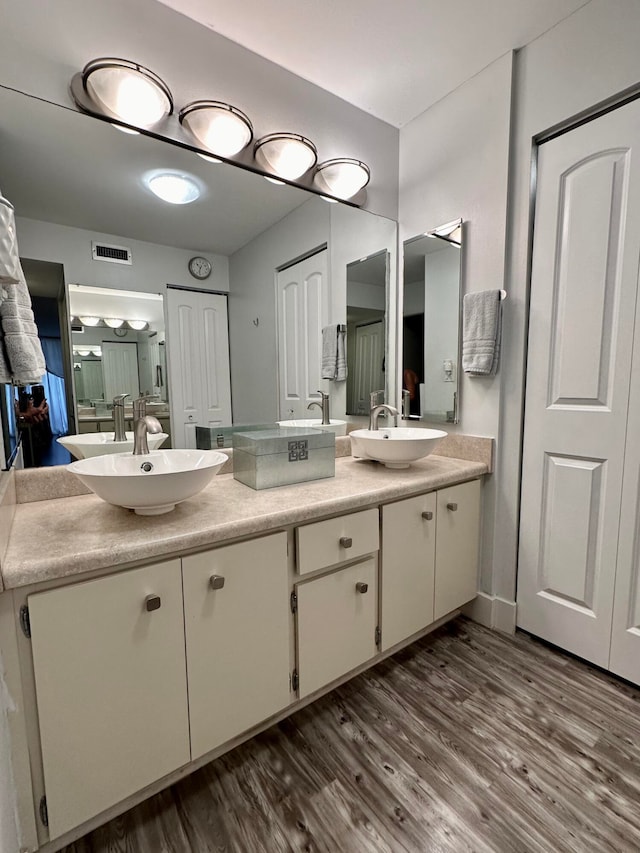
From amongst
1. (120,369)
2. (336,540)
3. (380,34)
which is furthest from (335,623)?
(380,34)

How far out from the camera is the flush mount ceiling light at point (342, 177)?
1.82 m

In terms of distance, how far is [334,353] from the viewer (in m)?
2.01

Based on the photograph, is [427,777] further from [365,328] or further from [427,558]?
[365,328]

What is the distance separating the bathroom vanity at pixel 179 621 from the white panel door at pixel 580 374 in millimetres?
584

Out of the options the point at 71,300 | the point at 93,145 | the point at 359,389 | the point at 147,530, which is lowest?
the point at 147,530

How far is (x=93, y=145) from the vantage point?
136cm

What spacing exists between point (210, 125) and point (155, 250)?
51 cm

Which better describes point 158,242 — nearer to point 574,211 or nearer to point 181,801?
point 574,211

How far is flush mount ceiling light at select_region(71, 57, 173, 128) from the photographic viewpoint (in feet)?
4.20

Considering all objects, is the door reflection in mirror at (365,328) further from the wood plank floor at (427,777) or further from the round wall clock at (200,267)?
the wood plank floor at (427,777)

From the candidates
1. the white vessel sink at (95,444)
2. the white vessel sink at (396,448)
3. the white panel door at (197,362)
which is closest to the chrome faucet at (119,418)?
the white vessel sink at (95,444)

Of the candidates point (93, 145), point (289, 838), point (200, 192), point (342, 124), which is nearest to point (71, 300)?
point (93, 145)

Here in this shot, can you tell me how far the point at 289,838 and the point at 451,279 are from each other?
2.16 meters

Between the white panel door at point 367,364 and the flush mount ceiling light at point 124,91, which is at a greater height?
the flush mount ceiling light at point 124,91
